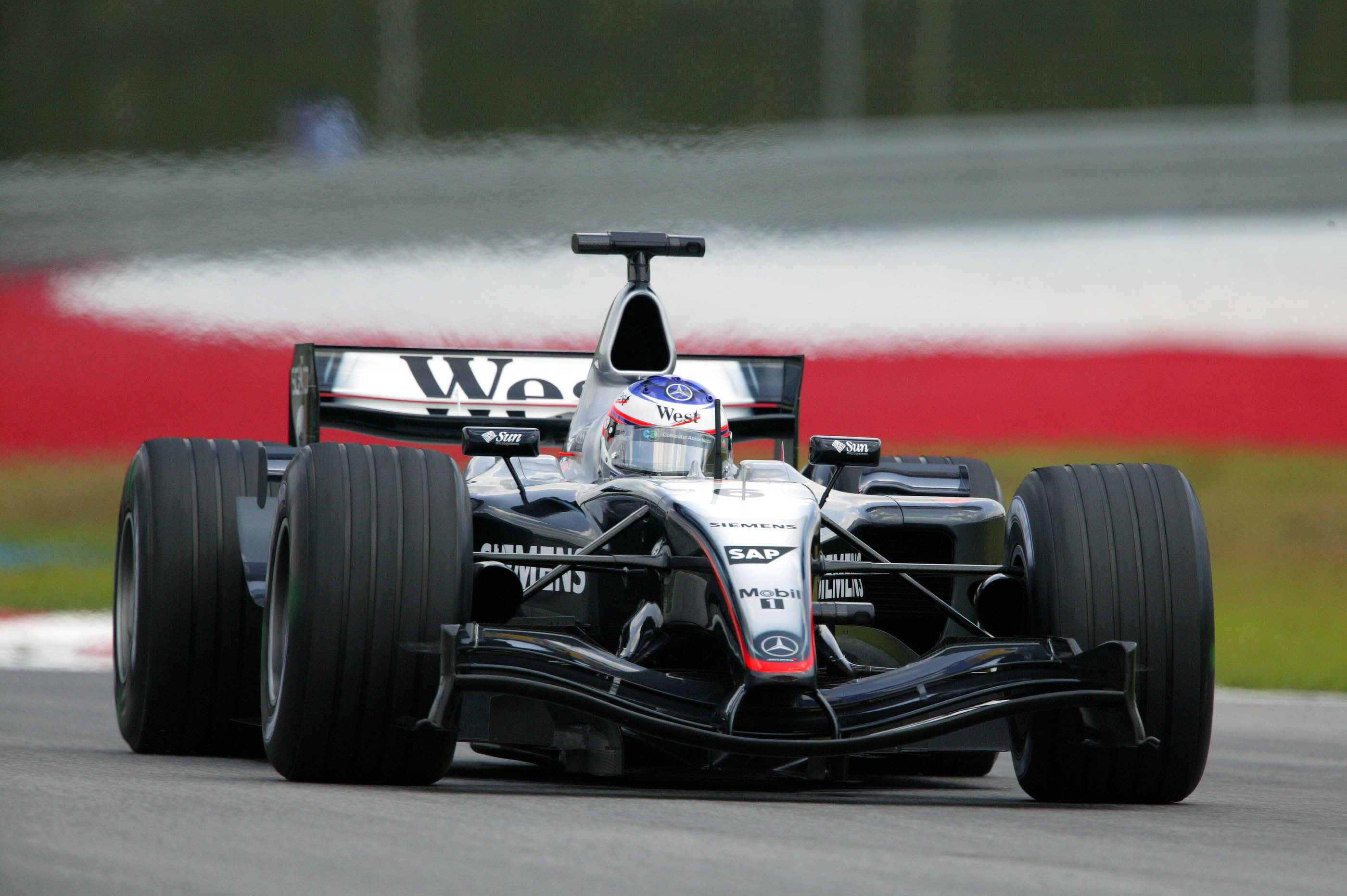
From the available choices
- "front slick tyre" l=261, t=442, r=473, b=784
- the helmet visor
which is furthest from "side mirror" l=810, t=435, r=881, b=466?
"front slick tyre" l=261, t=442, r=473, b=784

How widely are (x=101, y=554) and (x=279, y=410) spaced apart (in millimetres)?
1888

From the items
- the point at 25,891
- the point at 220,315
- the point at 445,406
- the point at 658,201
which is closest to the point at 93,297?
the point at 220,315

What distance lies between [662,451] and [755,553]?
1334 mm

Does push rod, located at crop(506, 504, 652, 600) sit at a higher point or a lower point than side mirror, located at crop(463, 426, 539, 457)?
lower

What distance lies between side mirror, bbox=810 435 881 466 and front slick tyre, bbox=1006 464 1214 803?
68 cm

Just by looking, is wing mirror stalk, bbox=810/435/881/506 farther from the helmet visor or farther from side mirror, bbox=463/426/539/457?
side mirror, bbox=463/426/539/457

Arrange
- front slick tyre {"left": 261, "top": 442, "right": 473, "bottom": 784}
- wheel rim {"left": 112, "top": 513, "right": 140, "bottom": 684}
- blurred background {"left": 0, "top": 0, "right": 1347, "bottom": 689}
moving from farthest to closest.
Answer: blurred background {"left": 0, "top": 0, "right": 1347, "bottom": 689} → wheel rim {"left": 112, "top": 513, "right": 140, "bottom": 684} → front slick tyre {"left": 261, "top": 442, "right": 473, "bottom": 784}

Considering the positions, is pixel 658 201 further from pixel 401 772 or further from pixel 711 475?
pixel 401 772

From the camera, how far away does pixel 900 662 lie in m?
6.34

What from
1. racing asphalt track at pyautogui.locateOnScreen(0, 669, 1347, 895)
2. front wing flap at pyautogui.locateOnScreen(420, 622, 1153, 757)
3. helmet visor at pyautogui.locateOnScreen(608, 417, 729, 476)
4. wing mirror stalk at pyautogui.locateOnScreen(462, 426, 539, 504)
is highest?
wing mirror stalk at pyautogui.locateOnScreen(462, 426, 539, 504)

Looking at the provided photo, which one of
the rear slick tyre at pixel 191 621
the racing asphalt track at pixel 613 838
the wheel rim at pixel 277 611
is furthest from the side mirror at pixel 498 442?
the rear slick tyre at pixel 191 621

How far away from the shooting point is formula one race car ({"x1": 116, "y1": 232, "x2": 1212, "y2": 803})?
17.1 ft

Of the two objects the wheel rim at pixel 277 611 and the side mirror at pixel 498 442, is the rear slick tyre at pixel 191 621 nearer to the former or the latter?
the wheel rim at pixel 277 611

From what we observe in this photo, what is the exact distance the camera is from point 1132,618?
5664mm
